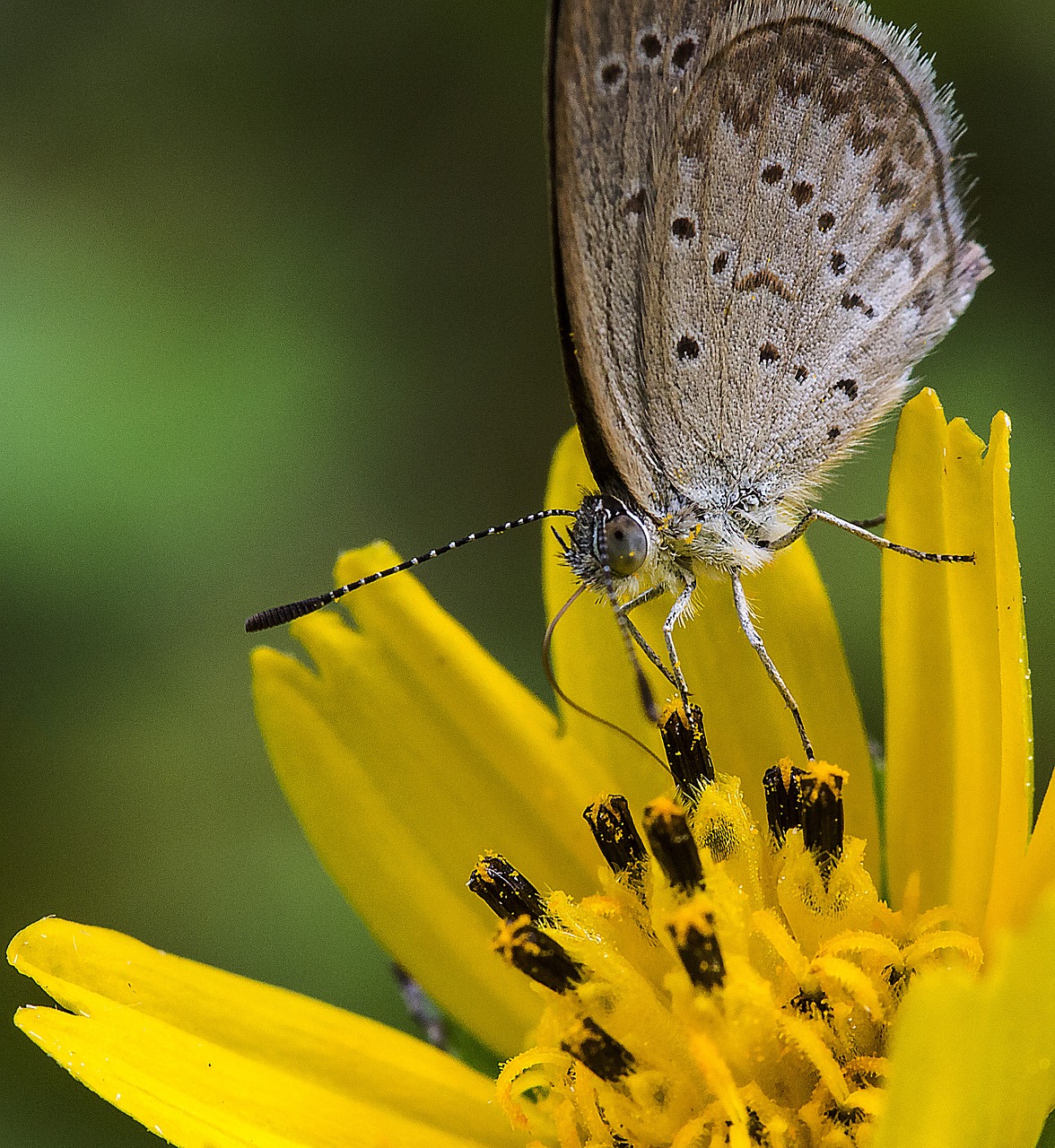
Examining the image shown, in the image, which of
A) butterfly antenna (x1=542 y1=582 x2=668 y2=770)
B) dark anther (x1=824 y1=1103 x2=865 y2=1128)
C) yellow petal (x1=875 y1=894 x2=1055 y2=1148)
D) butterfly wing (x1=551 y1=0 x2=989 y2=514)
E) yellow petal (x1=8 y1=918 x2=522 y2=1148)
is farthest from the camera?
butterfly antenna (x1=542 y1=582 x2=668 y2=770)

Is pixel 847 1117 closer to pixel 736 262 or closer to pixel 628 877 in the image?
pixel 628 877

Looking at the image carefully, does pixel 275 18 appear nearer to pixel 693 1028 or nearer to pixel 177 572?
pixel 177 572

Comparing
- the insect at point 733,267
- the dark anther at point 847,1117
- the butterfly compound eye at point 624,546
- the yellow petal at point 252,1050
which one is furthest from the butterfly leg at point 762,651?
the yellow petal at point 252,1050

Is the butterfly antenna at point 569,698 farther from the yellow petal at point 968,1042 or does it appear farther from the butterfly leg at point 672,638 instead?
the yellow petal at point 968,1042

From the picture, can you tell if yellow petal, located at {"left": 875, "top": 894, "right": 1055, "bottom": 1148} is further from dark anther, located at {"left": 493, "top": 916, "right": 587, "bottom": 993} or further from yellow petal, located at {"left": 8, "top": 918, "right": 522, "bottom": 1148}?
yellow petal, located at {"left": 8, "top": 918, "right": 522, "bottom": 1148}

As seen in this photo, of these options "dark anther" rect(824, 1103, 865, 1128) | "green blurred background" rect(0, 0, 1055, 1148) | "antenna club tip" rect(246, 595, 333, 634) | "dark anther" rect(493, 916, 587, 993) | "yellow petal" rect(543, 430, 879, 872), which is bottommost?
"dark anther" rect(824, 1103, 865, 1128)

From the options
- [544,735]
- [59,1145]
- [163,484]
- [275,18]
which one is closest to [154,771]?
[163,484]

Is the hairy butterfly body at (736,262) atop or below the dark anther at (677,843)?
atop

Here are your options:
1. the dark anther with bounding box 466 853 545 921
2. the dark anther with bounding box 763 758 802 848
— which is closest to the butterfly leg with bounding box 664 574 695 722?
the dark anther with bounding box 763 758 802 848
